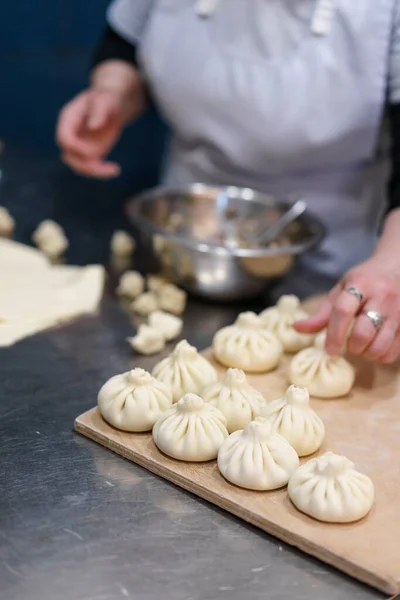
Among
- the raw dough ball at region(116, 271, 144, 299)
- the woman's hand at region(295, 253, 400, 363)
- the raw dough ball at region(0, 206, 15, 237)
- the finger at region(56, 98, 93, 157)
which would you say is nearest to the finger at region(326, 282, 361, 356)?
the woman's hand at region(295, 253, 400, 363)

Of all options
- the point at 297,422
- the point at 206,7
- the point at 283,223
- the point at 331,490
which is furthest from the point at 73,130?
the point at 331,490

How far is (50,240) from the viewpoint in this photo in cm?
172

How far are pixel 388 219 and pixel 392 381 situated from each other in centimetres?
31

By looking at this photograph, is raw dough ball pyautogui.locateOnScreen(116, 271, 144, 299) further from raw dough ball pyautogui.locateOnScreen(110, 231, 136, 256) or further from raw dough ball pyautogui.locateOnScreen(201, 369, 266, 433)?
raw dough ball pyautogui.locateOnScreen(201, 369, 266, 433)

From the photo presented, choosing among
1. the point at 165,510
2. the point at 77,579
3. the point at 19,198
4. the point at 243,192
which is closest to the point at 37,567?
the point at 77,579

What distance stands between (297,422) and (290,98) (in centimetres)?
81

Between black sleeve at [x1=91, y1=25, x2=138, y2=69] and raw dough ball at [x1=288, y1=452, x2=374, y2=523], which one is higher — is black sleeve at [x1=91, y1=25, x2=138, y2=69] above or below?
above

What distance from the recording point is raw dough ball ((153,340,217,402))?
1182 mm

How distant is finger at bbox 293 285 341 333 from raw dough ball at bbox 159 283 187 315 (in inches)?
11.4

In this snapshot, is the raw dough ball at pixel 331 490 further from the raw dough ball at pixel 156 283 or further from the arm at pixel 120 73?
the arm at pixel 120 73

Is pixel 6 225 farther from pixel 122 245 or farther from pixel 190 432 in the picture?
pixel 190 432

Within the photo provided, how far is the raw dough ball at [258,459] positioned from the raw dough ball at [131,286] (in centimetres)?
60

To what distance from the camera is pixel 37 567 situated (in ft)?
2.80

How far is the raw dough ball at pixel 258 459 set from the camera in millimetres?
978
